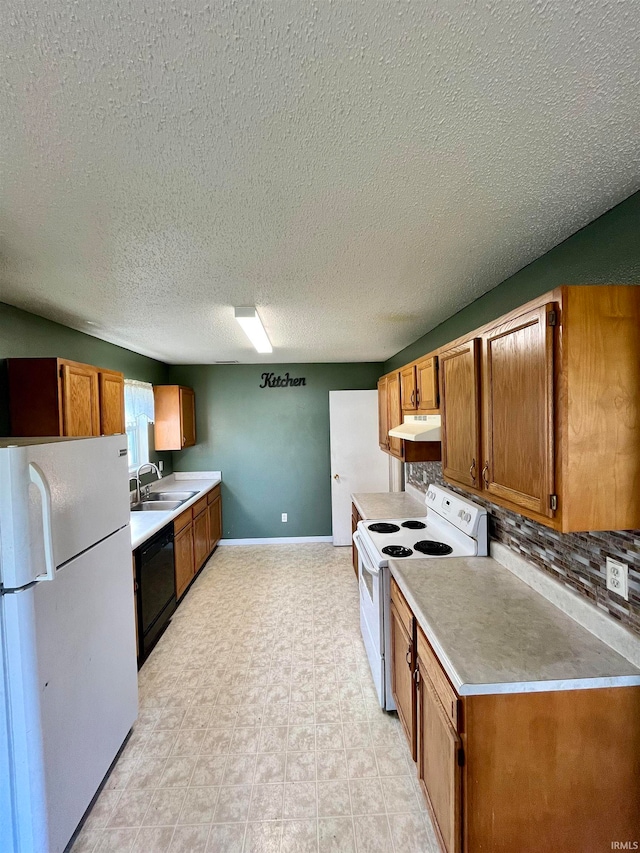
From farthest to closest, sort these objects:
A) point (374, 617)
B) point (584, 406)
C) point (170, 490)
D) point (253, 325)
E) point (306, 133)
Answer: point (170, 490), point (253, 325), point (374, 617), point (584, 406), point (306, 133)

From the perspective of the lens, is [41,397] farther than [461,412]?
Yes

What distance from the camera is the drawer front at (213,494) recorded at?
4.39 metres

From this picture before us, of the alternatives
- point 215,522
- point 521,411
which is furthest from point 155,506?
point 521,411

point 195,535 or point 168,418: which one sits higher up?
point 168,418

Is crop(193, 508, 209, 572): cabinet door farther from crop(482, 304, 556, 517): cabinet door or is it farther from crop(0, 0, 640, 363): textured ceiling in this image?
crop(482, 304, 556, 517): cabinet door

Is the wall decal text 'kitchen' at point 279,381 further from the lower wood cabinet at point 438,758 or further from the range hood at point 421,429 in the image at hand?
the lower wood cabinet at point 438,758

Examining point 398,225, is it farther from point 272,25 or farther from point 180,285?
point 180,285

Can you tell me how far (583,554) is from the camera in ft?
4.62

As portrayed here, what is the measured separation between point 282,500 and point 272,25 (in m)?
4.70

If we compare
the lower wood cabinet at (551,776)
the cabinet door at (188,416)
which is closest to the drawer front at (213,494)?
the cabinet door at (188,416)

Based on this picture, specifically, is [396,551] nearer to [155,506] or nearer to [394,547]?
[394,547]

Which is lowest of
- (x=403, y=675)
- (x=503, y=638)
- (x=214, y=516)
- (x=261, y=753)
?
(x=261, y=753)

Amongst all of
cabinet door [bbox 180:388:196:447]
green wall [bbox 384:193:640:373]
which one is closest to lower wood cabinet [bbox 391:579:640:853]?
green wall [bbox 384:193:640:373]

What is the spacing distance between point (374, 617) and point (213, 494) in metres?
2.88
